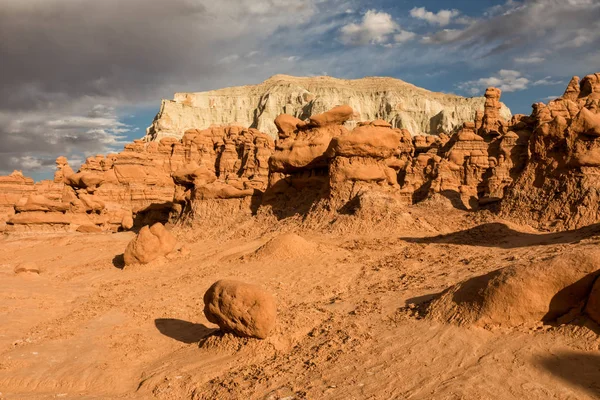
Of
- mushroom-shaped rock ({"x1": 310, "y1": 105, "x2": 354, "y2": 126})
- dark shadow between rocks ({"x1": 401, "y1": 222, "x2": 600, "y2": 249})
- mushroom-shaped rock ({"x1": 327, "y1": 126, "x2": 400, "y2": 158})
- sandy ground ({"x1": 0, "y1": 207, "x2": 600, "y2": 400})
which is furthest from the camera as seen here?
mushroom-shaped rock ({"x1": 310, "y1": 105, "x2": 354, "y2": 126})

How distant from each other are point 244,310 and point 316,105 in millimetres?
81651

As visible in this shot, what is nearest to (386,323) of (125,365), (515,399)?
(515,399)

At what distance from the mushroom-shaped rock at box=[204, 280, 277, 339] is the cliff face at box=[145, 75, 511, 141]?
74632mm

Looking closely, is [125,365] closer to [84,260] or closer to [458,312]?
[458,312]

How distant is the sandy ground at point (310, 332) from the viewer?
437cm

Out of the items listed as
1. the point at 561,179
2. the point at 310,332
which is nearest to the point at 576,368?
the point at 310,332

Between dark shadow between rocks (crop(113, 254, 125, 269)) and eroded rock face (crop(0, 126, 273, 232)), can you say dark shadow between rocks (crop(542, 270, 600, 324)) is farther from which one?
eroded rock face (crop(0, 126, 273, 232))

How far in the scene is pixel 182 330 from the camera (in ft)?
24.9

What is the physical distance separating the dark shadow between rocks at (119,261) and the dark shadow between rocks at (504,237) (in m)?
8.24

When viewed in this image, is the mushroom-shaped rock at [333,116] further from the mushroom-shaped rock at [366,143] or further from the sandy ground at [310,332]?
the sandy ground at [310,332]

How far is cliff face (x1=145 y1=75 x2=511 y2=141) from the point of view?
8219cm

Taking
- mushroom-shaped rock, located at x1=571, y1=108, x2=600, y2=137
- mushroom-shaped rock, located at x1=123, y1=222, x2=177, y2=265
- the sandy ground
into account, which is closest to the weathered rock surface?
the sandy ground

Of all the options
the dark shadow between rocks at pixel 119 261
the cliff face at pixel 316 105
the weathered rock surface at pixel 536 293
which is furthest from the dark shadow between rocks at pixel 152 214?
the cliff face at pixel 316 105

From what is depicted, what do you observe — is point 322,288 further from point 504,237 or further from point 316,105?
point 316,105
